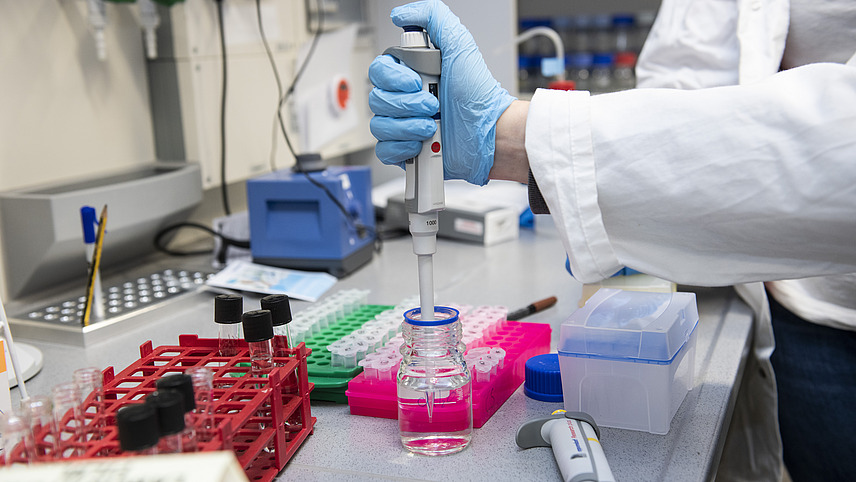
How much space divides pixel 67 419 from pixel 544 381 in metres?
0.52

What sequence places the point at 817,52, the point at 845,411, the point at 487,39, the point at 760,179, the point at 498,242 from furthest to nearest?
the point at 487,39 → the point at 498,242 → the point at 817,52 → the point at 845,411 → the point at 760,179

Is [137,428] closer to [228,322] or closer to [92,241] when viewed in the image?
[228,322]

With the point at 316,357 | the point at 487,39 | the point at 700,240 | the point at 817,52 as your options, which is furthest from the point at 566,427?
the point at 487,39

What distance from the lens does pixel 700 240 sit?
0.75m

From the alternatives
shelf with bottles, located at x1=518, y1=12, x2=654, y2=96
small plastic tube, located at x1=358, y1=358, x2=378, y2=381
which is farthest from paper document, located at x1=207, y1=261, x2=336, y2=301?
shelf with bottles, located at x1=518, y1=12, x2=654, y2=96

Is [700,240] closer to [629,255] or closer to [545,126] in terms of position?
[629,255]

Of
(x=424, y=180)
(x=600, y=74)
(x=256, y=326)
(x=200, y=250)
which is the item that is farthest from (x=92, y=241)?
(x=600, y=74)

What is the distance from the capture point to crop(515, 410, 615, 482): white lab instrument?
0.67 metres

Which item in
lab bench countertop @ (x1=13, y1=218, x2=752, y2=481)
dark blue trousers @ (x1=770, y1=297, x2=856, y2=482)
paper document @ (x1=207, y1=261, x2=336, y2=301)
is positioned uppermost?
paper document @ (x1=207, y1=261, x2=336, y2=301)

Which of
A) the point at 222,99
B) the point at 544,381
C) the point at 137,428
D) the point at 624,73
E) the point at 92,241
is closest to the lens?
the point at 137,428

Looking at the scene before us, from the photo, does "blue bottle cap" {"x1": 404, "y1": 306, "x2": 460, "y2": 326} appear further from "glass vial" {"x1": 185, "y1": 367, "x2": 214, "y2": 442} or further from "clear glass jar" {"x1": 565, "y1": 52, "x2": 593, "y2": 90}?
"clear glass jar" {"x1": 565, "y1": 52, "x2": 593, "y2": 90}

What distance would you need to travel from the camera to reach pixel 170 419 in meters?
0.55

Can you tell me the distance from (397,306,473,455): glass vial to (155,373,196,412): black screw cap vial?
248 millimetres

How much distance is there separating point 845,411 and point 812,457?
124 mm
